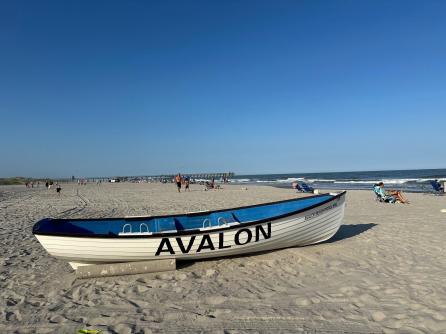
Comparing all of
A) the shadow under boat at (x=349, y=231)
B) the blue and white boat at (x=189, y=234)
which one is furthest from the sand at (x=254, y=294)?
the shadow under boat at (x=349, y=231)

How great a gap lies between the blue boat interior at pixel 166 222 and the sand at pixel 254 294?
876 millimetres

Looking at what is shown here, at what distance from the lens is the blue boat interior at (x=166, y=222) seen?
7711mm

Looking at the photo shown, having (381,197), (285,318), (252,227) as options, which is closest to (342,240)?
(252,227)

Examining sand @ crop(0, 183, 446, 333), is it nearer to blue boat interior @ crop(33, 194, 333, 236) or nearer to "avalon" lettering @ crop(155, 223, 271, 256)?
"avalon" lettering @ crop(155, 223, 271, 256)

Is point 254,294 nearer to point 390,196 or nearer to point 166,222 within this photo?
point 166,222

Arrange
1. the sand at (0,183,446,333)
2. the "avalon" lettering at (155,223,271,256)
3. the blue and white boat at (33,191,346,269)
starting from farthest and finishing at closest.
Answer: the "avalon" lettering at (155,223,271,256), the blue and white boat at (33,191,346,269), the sand at (0,183,446,333)

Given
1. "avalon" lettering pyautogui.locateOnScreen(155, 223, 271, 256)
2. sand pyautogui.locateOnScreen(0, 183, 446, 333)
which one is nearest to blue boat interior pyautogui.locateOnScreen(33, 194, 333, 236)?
"avalon" lettering pyautogui.locateOnScreen(155, 223, 271, 256)

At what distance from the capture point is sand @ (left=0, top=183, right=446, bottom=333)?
4.52 metres

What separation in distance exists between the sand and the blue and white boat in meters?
0.32

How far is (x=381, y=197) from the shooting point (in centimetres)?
1866

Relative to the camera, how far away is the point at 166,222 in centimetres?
841

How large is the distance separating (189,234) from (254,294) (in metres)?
1.77

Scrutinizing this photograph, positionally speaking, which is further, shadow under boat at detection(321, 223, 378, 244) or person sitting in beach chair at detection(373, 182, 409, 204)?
person sitting in beach chair at detection(373, 182, 409, 204)

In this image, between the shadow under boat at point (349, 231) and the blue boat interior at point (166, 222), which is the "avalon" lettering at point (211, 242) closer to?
the blue boat interior at point (166, 222)
